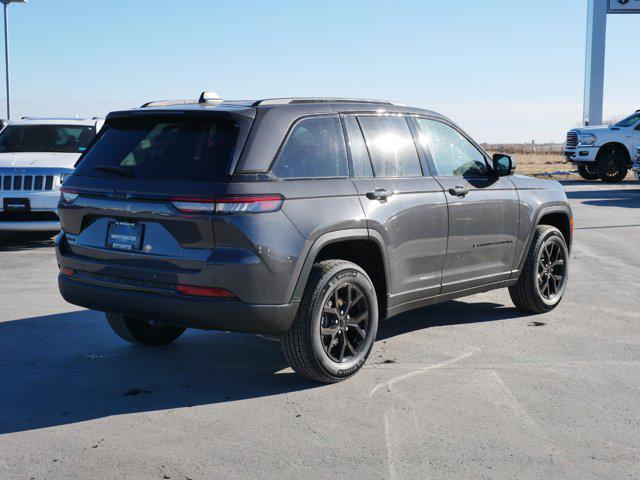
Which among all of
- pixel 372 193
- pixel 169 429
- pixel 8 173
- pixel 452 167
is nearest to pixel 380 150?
pixel 372 193

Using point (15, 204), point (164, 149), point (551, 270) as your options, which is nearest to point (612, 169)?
point (15, 204)

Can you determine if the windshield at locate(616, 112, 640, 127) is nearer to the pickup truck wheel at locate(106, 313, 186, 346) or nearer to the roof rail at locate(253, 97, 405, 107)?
the roof rail at locate(253, 97, 405, 107)

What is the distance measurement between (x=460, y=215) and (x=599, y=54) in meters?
32.0

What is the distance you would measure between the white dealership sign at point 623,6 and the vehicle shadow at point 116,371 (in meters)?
32.2

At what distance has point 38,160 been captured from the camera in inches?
478

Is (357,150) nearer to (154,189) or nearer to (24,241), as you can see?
(154,189)

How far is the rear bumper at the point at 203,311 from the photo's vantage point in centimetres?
502

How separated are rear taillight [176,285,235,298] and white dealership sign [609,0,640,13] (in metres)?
34.9

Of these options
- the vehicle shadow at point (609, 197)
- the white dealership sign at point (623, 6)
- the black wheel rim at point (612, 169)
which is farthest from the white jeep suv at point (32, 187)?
the white dealership sign at point (623, 6)

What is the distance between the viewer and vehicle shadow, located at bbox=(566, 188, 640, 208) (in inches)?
756

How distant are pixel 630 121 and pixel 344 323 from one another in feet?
75.7

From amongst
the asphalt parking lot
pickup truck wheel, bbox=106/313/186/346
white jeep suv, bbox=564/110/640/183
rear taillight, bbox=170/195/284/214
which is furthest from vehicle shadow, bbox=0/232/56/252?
white jeep suv, bbox=564/110/640/183

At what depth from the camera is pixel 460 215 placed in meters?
6.57

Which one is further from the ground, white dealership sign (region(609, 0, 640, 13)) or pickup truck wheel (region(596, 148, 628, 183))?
white dealership sign (region(609, 0, 640, 13))
